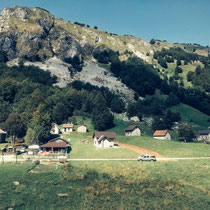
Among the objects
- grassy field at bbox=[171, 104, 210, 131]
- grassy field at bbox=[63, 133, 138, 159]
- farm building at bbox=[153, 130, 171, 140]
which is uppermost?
grassy field at bbox=[171, 104, 210, 131]

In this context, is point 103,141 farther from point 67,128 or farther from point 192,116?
point 192,116

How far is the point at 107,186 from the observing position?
3597 centimetres

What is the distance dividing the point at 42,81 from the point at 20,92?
32.0 metres

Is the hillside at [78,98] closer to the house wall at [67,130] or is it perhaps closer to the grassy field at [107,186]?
the house wall at [67,130]

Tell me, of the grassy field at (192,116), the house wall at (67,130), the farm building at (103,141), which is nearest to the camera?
the farm building at (103,141)

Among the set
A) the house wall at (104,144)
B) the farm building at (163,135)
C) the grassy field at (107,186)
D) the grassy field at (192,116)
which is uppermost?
the grassy field at (192,116)

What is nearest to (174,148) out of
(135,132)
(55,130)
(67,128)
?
(135,132)

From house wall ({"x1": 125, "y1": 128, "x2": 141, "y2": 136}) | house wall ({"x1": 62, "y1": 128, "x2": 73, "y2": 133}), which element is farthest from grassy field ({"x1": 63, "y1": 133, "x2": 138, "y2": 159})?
house wall ({"x1": 125, "y1": 128, "x2": 141, "y2": 136})

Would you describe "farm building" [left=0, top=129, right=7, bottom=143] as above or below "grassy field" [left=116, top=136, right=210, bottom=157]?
above

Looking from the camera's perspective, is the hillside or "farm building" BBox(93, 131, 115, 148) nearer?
"farm building" BBox(93, 131, 115, 148)

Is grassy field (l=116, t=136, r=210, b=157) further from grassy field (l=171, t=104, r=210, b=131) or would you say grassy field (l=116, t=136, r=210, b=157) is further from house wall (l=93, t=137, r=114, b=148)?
grassy field (l=171, t=104, r=210, b=131)

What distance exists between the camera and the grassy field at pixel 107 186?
29431 mm

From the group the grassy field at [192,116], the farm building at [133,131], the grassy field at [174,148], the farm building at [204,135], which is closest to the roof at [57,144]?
the grassy field at [174,148]

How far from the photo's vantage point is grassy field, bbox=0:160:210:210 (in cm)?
2943
